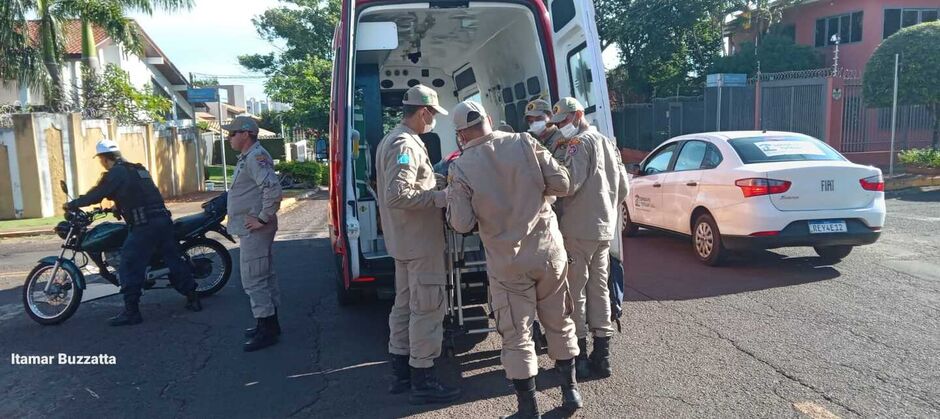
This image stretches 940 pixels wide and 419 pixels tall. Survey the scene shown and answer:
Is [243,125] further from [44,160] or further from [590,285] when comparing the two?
[44,160]

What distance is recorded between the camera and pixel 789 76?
72.4 ft

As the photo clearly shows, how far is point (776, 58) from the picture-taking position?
24.2 metres

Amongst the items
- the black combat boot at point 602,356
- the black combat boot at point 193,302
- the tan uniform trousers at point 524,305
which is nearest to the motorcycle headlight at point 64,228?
the black combat boot at point 193,302

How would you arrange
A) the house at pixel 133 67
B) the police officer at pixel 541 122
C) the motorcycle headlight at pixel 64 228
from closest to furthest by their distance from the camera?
the police officer at pixel 541 122 → the motorcycle headlight at pixel 64 228 → the house at pixel 133 67

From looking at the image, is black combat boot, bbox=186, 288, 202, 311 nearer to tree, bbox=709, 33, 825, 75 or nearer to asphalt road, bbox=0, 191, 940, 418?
asphalt road, bbox=0, 191, 940, 418

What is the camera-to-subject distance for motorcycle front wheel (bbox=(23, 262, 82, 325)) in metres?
5.98

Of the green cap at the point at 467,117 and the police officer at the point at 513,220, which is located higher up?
the green cap at the point at 467,117

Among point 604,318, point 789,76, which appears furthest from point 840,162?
point 789,76

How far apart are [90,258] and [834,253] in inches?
298

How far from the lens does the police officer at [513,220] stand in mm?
3580

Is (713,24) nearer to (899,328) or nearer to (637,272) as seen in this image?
(637,272)

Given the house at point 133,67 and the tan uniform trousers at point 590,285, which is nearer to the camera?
the tan uniform trousers at point 590,285

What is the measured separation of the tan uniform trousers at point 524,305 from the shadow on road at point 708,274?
2.75 metres

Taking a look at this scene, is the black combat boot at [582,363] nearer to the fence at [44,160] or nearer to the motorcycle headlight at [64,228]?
the motorcycle headlight at [64,228]
